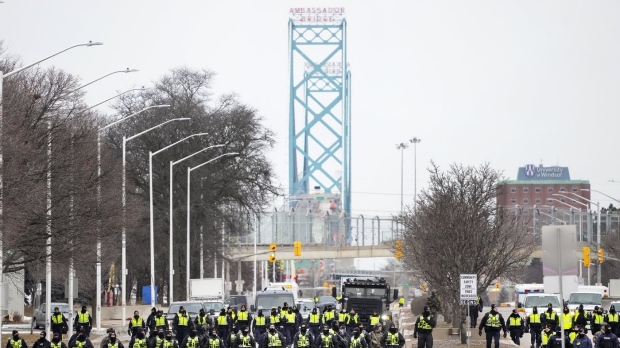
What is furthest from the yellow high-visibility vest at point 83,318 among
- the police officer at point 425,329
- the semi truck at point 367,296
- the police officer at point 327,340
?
the police officer at point 327,340

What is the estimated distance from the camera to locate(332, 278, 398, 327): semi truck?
52.8 m

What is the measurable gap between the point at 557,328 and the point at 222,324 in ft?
37.3

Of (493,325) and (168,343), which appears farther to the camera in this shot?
(493,325)

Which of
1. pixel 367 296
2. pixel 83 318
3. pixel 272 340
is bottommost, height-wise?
pixel 272 340

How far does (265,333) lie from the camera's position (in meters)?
36.8

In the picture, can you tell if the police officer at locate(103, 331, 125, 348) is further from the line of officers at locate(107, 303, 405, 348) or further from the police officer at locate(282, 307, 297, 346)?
the police officer at locate(282, 307, 297, 346)

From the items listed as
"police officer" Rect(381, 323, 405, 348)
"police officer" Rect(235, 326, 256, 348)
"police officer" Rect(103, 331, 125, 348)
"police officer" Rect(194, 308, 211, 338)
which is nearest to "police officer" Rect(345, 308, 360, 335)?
"police officer" Rect(194, 308, 211, 338)

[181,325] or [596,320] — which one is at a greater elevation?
[596,320]

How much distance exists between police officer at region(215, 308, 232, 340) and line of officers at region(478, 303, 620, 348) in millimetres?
8006

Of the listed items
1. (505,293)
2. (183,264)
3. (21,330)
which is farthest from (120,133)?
(505,293)

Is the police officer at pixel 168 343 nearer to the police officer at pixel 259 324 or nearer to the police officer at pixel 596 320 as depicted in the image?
the police officer at pixel 259 324

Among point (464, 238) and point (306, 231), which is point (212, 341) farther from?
point (306, 231)

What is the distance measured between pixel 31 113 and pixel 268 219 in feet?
248

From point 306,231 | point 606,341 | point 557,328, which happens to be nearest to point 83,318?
point 557,328
